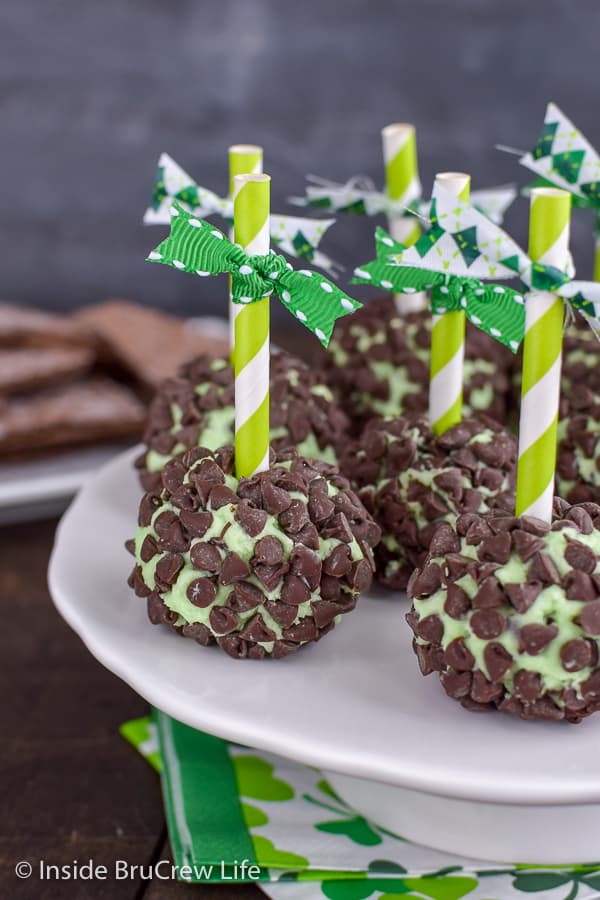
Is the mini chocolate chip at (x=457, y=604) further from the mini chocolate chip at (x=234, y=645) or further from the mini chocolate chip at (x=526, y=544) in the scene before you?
the mini chocolate chip at (x=234, y=645)

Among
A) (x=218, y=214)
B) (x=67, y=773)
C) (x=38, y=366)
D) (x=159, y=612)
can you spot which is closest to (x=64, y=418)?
(x=38, y=366)

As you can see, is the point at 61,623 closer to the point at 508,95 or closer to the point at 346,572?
the point at 346,572

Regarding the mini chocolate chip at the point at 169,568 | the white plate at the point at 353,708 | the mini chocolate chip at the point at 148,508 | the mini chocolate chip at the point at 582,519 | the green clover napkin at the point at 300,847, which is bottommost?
the green clover napkin at the point at 300,847

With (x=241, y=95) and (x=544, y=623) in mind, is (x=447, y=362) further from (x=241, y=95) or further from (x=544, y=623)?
(x=241, y=95)

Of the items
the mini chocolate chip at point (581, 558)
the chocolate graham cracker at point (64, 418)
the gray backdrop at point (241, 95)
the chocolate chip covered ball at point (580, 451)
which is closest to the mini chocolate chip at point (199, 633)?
the mini chocolate chip at point (581, 558)

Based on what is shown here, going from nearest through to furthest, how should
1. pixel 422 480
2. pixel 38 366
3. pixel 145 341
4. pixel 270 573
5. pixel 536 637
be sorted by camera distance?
pixel 536 637 < pixel 270 573 < pixel 422 480 < pixel 38 366 < pixel 145 341

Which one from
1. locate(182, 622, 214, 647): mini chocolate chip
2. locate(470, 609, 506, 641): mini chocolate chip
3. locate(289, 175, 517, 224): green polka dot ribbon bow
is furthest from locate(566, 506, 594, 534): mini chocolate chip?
locate(289, 175, 517, 224): green polka dot ribbon bow
